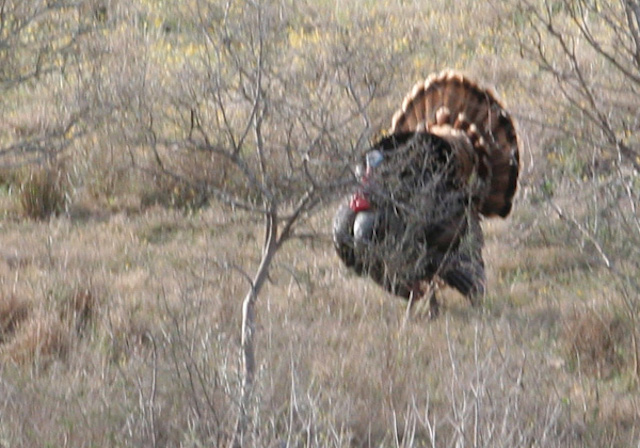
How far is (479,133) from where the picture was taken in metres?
7.43

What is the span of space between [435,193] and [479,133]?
1.91ft

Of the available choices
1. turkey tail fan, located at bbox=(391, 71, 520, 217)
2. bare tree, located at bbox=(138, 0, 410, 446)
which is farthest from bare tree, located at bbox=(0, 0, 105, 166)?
turkey tail fan, located at bbox=(391, 71, 520, 217)

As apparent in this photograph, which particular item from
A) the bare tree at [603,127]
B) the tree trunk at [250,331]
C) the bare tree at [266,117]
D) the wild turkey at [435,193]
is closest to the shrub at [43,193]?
the bare tree at [266,117]

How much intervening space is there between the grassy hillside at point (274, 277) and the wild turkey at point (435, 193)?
0.23 metres

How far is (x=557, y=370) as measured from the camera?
635cm

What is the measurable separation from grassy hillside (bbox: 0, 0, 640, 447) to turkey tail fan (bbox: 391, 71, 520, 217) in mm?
324

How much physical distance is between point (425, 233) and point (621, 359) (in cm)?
135

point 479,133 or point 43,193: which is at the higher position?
point 479,133

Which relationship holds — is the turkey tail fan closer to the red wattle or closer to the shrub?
the red wattle

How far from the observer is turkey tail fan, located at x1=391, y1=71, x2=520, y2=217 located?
Answer: 7.36 m

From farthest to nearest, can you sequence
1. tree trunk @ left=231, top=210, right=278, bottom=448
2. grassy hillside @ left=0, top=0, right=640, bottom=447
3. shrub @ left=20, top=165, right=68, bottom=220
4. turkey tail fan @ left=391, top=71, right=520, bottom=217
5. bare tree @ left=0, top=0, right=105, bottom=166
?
shrub @ left=20, top=165, right=68, bottom=220 < bare tree @ left=0, top=0, right=105, bottom=166 < turkey tail fan @ left=391, top=71, right=520, bottom=217 < grassy hillside @ left=0, top=0, right=640, bottom=447 < tree trunk @ left=231, top=210, right=278, bottom=448

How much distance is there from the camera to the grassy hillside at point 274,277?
4.80 metres

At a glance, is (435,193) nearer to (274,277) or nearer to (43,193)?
(274,277)

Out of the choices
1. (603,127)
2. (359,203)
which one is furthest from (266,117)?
(603,127)
